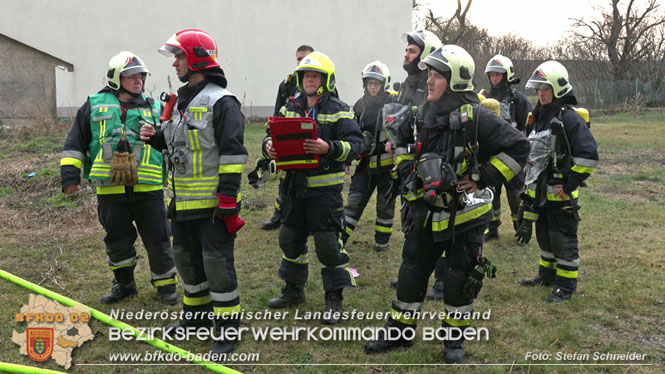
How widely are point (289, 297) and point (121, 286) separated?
1.66 m

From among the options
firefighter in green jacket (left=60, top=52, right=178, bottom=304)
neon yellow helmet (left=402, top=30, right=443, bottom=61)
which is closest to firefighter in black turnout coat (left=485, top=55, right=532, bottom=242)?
neon yellow helmet (left=402, top=30, right=443, bottom=61)

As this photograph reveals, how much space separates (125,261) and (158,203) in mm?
642

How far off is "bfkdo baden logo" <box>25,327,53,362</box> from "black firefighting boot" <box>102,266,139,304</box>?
81cm

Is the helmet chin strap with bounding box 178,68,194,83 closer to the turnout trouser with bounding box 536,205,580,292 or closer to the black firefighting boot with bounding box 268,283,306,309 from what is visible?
the black firefighting boot with bounding box 268,283,306,309

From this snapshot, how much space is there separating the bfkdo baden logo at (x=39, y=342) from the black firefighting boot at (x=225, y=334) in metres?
1.26

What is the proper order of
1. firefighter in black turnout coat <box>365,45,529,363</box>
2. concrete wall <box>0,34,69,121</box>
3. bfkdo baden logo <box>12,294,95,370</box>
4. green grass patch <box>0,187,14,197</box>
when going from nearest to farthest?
firefighter in black turnout coat <box>365,45,529,363</box> → bfkdo baden logo <box>12,294,95,370</box> → green grass patch <box>0,187,14,197</box> → concrete wall <box>0,34,69,121</box>

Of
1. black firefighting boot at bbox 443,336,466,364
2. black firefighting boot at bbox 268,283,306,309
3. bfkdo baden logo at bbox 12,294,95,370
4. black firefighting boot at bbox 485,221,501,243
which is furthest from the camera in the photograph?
black firefighting boot at bbox 485,221,501,243

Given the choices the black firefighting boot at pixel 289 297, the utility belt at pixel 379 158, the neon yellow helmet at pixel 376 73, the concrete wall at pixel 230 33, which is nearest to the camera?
the black firefighting boot at pixel 289 297

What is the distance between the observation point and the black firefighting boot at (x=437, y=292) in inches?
208

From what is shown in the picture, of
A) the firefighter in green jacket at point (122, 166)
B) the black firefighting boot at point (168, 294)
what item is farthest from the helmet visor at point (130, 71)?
the black firefighting boot at point (168, 294)

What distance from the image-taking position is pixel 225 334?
13.5 feet

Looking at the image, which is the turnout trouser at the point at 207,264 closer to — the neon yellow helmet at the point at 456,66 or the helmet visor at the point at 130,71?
the helmet visor at the point at 130,71

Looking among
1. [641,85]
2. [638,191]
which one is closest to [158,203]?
[638,191]

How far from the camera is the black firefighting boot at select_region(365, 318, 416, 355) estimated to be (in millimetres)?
4133
